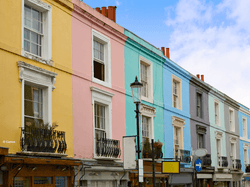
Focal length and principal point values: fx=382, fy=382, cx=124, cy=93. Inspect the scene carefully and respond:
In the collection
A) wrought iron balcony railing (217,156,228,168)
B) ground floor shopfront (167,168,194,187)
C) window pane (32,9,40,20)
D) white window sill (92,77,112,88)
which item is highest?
window pane (32,9,40,20)

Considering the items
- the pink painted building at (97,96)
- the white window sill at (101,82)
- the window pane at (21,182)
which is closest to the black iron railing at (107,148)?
the pink painted building at (97,96)

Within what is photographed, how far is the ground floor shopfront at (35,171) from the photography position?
10.1 metres

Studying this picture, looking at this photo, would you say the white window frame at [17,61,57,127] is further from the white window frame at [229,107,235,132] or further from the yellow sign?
the white window frame at [229,107,235,132]

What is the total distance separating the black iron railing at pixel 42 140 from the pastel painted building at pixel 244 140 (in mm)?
24032

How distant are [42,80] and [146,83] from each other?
25.4 feet

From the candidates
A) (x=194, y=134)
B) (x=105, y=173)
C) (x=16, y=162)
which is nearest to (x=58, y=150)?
(x=16, y=162)

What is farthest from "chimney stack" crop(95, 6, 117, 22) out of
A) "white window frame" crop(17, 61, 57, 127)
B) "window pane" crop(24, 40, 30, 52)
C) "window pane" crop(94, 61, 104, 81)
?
"window pane" crop(24, 40, 30, 52)

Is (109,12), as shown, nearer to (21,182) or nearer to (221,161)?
(21,182)

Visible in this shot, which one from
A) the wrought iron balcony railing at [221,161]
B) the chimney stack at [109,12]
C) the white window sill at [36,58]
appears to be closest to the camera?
the white window sill at [36,58]

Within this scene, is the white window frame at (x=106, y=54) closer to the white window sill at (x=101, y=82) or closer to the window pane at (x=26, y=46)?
the white window sill at (x=101, y=82)

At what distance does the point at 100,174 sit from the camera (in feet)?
46.4

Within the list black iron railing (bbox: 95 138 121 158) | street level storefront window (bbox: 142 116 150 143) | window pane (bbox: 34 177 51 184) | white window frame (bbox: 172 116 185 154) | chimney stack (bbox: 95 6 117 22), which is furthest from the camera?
white window frame (bbox: 172 116 185 154)

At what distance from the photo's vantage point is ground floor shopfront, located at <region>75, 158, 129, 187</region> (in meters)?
13.2

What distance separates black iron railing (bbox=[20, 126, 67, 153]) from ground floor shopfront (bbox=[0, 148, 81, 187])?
26 cm
